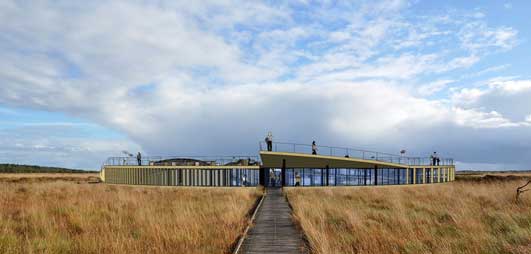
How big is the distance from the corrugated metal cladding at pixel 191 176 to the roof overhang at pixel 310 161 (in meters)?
2.68

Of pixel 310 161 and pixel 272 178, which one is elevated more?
pixel 310 161

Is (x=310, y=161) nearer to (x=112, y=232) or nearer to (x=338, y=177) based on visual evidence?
(x=338, y=177)

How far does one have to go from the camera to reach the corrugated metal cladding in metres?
40.2

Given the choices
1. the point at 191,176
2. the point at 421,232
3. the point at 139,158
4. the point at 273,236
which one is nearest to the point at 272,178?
the point at 191,176

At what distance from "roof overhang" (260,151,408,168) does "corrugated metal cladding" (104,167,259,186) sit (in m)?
2.68

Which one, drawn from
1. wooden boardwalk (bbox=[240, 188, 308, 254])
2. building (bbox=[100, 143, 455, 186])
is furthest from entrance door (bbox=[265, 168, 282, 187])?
wooden boardwalk (bbox=[240, 188, 308, 254])

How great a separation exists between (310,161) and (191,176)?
13890 millimetres

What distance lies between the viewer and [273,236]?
12266 millimetres

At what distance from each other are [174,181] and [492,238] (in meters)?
36.3

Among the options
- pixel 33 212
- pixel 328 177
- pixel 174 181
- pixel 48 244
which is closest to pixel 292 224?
pixel 48 244

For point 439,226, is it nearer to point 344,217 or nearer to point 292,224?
point 344,217

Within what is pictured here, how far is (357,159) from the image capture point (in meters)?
39.8

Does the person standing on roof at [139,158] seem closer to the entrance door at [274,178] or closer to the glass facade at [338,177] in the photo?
the entrance door at [274,178]

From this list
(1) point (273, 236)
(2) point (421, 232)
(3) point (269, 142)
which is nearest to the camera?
(1) point (273, 236)
